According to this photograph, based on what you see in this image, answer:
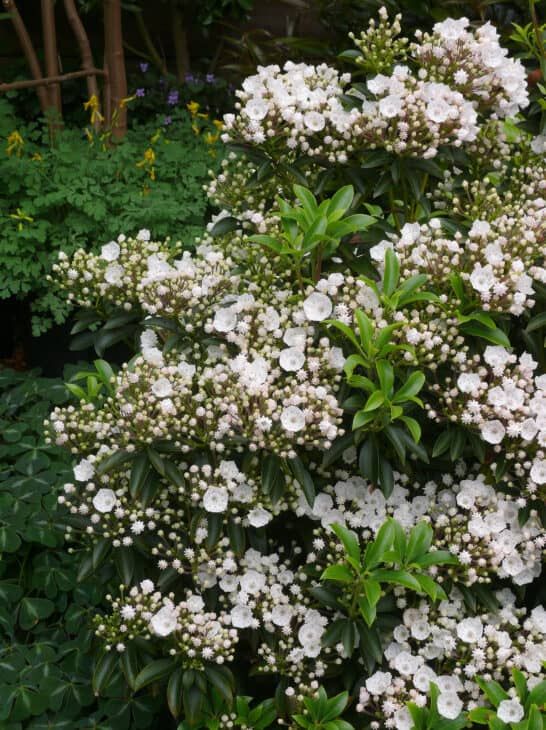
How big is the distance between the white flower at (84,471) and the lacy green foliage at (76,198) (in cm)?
174

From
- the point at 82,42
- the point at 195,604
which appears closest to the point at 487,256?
the point at 195,604

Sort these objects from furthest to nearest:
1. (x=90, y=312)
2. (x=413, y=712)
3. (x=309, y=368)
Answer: (x=90, y=312)
(x=309, y=368)
(x=413, y=712)

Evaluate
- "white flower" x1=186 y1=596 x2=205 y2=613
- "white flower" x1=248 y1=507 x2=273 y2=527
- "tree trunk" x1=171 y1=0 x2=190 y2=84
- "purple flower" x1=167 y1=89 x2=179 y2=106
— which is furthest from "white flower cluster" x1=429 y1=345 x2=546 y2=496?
"tree trunk" x1=171 y1=0 x2=190 y2=84

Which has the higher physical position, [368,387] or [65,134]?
[368,387]

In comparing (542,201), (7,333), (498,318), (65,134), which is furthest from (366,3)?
(498,318)

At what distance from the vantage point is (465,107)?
2.21 metres

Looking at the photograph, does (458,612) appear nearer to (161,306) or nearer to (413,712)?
(413,712)

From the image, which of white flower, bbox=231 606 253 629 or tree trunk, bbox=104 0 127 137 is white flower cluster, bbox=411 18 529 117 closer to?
white flower, bbox=231 606 253 629

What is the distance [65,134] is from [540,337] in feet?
9.80

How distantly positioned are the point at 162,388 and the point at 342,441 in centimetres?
42

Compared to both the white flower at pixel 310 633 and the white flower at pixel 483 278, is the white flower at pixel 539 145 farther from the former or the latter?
the white flower at pixel 310 633

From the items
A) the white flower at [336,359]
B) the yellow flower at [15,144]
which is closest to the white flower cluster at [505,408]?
the white flower at [336,359]

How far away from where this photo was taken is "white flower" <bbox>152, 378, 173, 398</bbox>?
2010 mm

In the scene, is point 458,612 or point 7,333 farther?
point 7,333
